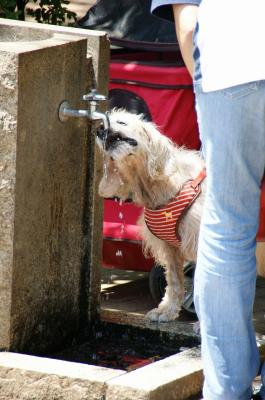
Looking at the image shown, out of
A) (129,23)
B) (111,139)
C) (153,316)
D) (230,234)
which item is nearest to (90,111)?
(111,139)

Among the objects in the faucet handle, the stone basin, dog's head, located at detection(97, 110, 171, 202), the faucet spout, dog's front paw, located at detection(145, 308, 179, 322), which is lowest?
dog's front paw, located at detection(145, 308, 179, 322)

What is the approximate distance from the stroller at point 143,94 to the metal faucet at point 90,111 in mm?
958

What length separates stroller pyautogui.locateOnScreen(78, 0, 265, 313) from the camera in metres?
5.39

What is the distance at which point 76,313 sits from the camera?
465 centimetres

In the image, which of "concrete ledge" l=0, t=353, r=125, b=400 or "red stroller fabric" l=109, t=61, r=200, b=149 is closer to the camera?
"concrete ledge" l=0, t=353, r=125, b=400

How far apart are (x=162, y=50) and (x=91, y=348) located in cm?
172

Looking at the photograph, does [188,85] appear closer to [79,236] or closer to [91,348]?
[79,236]

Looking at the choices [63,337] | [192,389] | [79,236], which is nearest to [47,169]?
[79,236]

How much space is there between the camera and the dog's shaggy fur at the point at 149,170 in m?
4.61

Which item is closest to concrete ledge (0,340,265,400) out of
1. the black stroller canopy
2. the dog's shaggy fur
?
the dog's shaggy fur

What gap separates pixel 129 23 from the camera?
583 centimetres

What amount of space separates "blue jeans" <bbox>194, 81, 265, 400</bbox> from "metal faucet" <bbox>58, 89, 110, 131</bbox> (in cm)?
105

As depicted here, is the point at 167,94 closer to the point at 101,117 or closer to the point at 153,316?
the point at 101,117

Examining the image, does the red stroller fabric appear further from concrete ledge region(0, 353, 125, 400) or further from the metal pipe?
concrete ledge region(0, 353, 125, 400)
